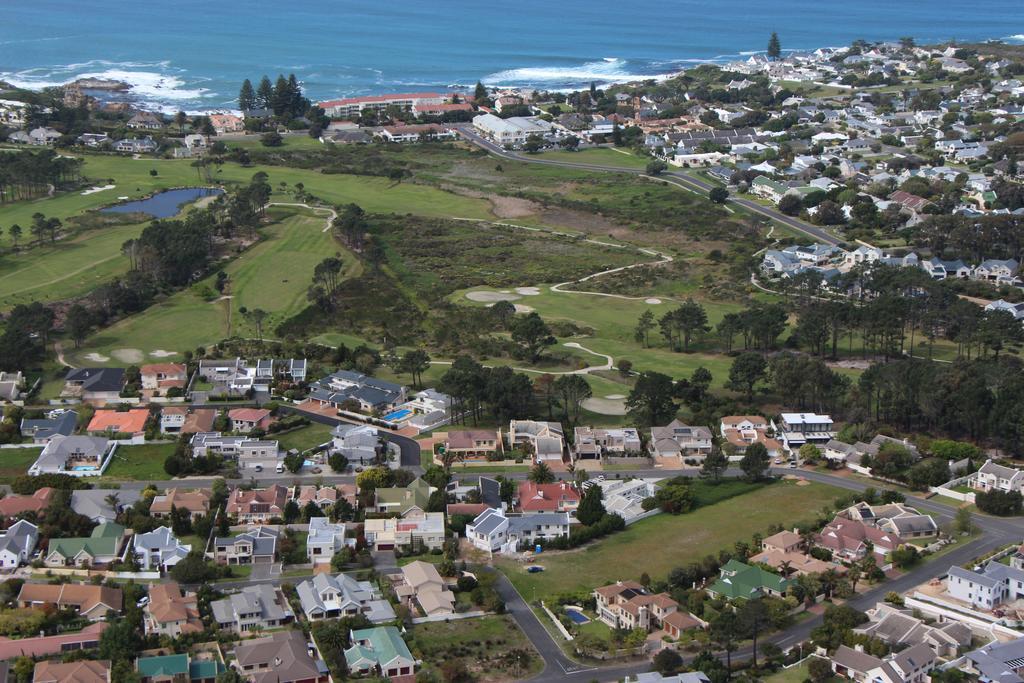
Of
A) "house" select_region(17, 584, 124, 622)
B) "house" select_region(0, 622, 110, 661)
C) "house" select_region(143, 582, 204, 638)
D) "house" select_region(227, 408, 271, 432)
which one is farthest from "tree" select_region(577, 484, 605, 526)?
"house" select_region(0, 622, 110, 661)

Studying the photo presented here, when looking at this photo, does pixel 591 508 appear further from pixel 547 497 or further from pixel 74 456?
pixel 74 456

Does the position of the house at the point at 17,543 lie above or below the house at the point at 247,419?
below

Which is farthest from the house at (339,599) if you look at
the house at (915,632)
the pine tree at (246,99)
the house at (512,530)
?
the pine tree at (246,99)

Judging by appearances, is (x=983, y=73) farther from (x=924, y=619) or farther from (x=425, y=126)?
(x=924, y=619)

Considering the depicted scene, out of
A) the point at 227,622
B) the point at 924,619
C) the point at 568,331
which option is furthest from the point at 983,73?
the point at 227,622

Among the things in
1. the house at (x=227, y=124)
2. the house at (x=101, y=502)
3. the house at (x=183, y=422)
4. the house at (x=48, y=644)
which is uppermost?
the house at (x=227, y=124)

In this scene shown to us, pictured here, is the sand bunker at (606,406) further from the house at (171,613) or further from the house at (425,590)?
the house at (171,613)
